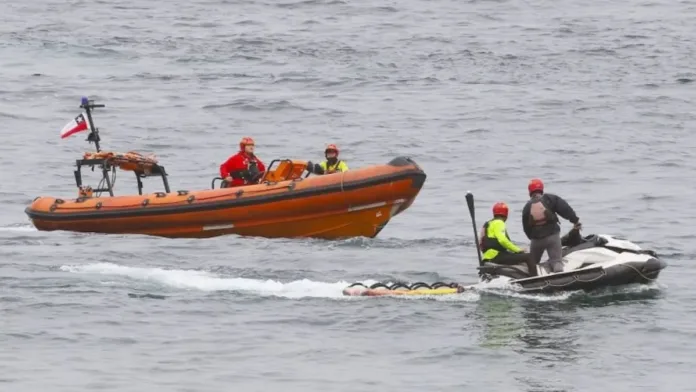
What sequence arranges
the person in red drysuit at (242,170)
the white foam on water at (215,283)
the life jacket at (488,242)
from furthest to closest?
the person in red drysuit at (242,170)
the white foam on water at (215,283)
the life jacket at (488,242)

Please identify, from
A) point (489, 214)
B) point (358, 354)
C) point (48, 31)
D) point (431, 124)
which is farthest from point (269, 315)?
point (48, 31)

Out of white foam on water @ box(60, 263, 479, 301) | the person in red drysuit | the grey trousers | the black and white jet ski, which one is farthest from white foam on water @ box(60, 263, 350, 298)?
the person in red drysuit

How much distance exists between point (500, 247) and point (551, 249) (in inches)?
26.7

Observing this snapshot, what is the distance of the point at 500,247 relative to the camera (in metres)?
21.4

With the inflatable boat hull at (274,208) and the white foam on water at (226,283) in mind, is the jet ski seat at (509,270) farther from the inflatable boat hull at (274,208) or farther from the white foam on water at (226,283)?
the inflatable boat hull at (274,208)

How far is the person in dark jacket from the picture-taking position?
834 inches

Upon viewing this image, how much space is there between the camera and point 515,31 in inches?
2002

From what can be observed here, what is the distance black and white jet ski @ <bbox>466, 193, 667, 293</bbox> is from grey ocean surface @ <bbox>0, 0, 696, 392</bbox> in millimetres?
276

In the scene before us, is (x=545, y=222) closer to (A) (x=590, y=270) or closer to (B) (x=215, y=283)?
(A) (x=590, y=270)

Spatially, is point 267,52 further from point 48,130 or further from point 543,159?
point 543,159

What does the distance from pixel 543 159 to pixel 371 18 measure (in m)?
18.9

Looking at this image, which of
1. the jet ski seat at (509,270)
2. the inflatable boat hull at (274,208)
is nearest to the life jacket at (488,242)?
the jet ski seat at (509,270)

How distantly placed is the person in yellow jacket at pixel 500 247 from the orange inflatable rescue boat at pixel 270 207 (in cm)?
397

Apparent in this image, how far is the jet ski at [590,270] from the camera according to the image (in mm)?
21250
